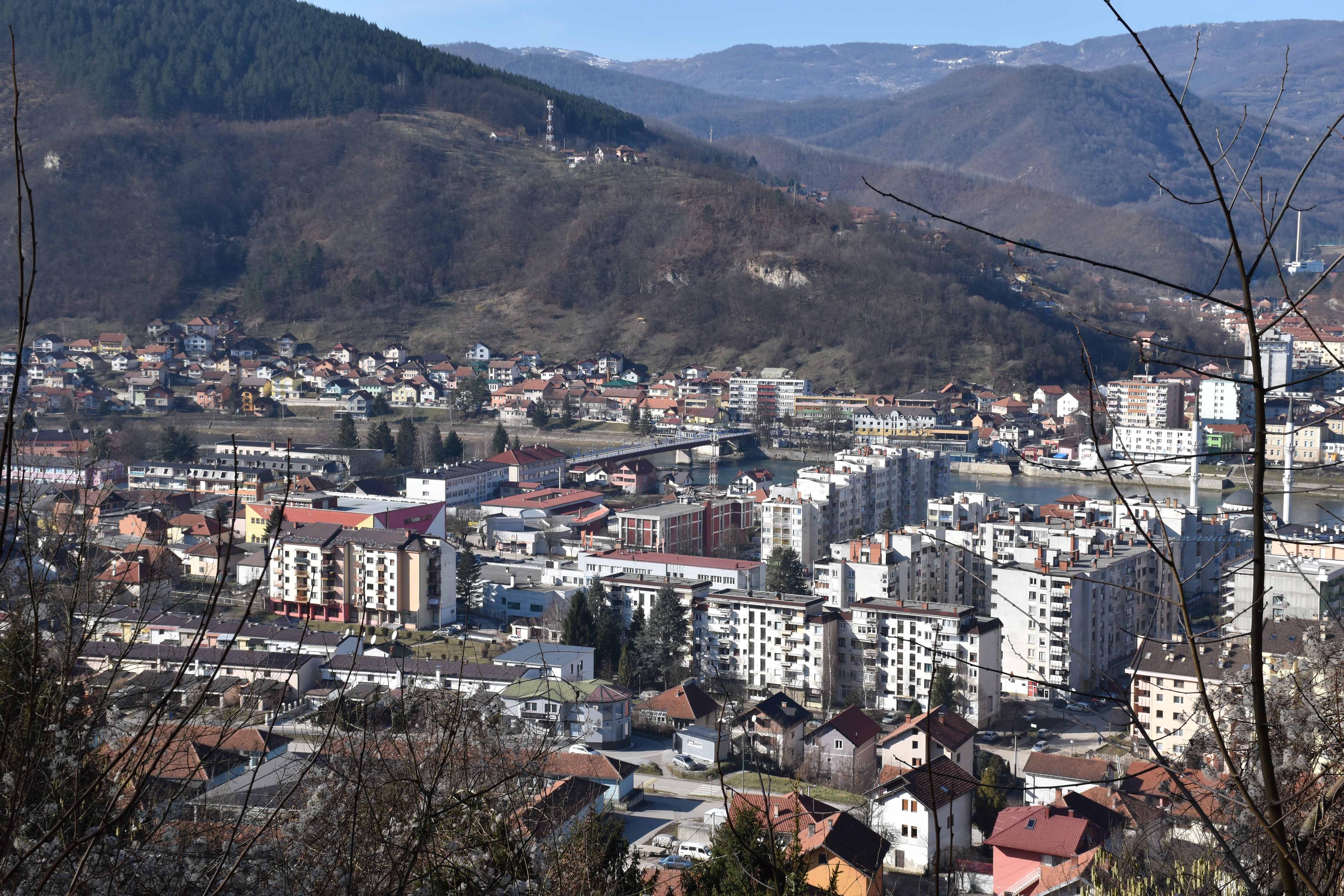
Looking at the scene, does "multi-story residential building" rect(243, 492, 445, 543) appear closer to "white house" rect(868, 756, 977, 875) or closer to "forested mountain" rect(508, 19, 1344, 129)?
"white house" rect(868, 756, 977, 875)

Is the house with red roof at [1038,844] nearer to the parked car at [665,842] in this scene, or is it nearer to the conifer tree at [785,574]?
the parked car at [665,842]

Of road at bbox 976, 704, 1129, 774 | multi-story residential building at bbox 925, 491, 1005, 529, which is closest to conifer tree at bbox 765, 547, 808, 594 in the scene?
multi-story residential building at bbox 925, 491, 1005, 529

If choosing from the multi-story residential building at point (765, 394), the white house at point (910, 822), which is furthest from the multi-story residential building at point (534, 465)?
the white house at point (910, 822)

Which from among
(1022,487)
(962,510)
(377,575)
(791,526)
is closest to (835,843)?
(377,575)

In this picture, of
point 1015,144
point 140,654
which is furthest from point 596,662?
point 1015,144

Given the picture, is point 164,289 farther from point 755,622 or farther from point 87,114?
point 755,622

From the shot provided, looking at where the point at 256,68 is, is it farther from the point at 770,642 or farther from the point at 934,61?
the point at 934,61
